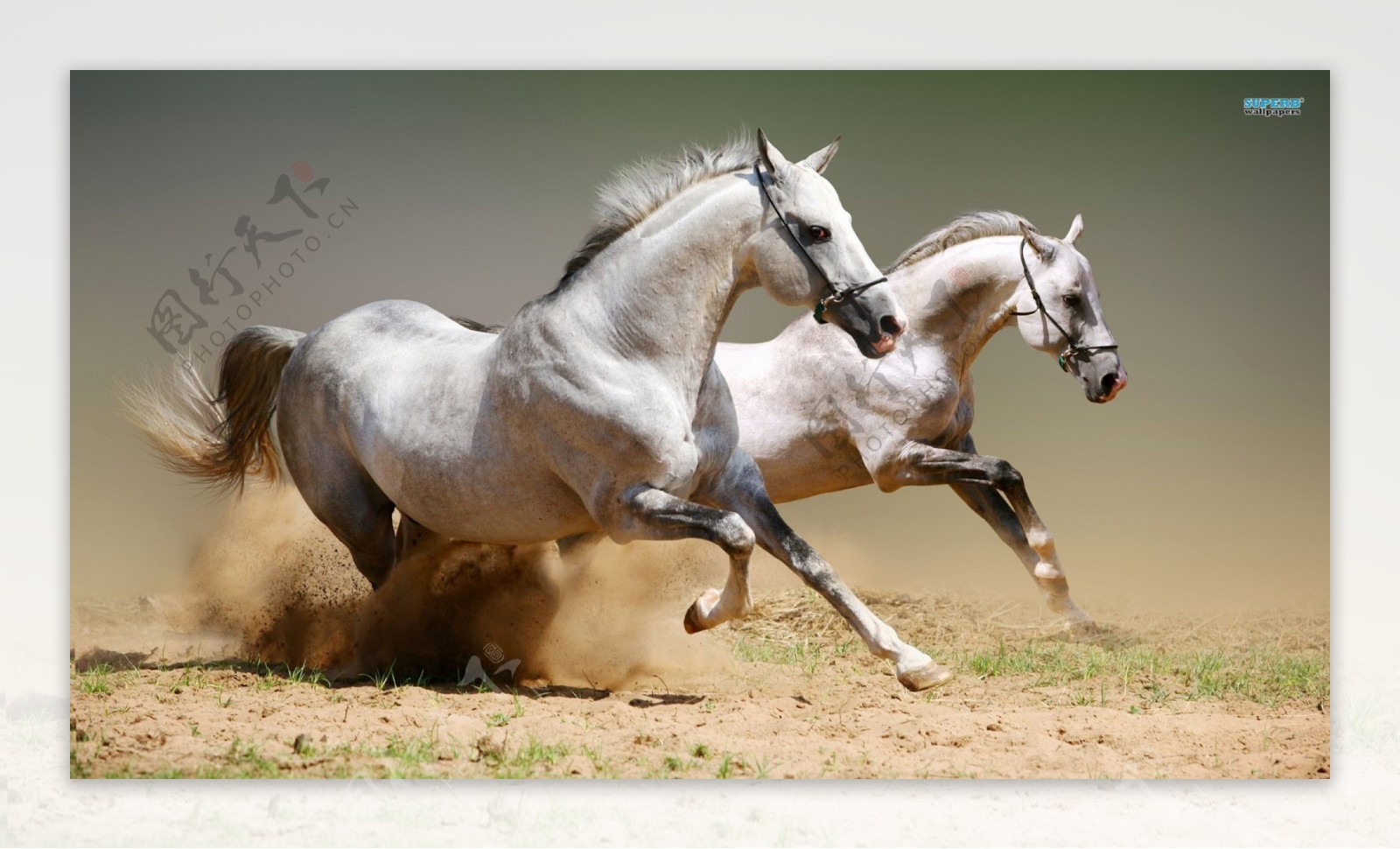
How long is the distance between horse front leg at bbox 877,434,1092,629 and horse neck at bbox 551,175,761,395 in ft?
4.02

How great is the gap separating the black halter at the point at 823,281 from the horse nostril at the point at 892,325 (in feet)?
0.35

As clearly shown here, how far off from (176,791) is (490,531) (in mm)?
1238

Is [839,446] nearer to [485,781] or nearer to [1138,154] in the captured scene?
[1138,154]

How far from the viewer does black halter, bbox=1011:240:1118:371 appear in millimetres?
5234

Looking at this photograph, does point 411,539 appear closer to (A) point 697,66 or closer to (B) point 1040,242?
(A) point 697,66

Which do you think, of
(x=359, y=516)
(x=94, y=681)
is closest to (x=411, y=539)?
(x=359, y=516)

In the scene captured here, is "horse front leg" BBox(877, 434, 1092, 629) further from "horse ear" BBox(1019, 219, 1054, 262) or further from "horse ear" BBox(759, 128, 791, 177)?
"horse ear" BBox(759, 128, 791, 177)

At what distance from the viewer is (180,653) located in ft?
17.7

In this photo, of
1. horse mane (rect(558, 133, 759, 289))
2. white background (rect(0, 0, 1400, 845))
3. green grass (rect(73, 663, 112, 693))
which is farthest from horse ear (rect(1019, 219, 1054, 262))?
green grass (rect(73, 663, 112, 693))

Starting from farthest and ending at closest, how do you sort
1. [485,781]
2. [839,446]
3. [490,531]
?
[839,446] → [490,531] → [485,781]

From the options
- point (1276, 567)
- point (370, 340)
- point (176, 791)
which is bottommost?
point (176, 791)

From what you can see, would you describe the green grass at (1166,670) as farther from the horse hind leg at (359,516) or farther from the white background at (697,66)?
the horse hind leg at (359,516)

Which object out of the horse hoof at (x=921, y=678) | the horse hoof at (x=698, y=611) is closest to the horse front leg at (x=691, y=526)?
the horse hoof at (x=698, y=611)
